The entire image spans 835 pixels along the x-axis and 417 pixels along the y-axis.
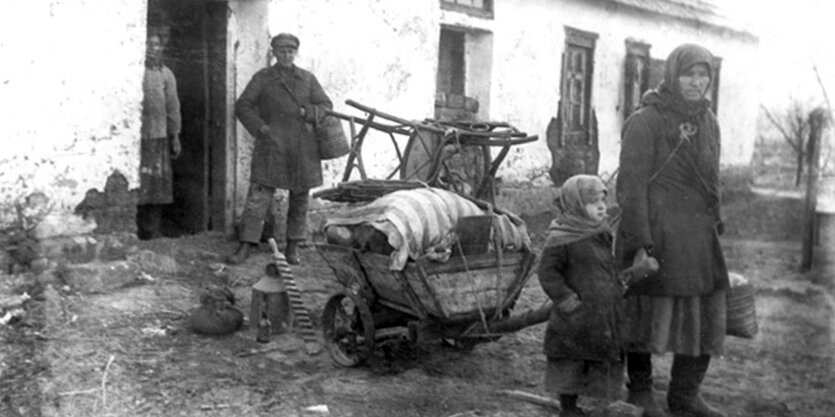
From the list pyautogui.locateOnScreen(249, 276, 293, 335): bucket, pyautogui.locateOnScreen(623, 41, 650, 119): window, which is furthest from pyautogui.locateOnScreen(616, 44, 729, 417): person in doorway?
pyautogui.locateOnScreen(623, 41, 650, 119): window

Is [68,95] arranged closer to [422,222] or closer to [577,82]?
A: [422,222]

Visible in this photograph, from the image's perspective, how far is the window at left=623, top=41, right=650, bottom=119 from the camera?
585 inches

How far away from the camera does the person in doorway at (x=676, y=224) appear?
14.9 feet

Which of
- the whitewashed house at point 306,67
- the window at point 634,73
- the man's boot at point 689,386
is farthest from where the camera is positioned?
the window at point 634,73

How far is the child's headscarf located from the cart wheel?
135 centimetres

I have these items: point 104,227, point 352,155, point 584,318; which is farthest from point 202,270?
point 584,318

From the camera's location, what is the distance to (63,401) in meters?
4.82

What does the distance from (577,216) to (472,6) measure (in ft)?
24.7

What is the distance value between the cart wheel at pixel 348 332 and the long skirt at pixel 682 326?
1.49m

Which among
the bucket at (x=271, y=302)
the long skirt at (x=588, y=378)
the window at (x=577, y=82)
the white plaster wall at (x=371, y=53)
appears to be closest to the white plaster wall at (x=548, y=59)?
the window at (x=577, y=82)

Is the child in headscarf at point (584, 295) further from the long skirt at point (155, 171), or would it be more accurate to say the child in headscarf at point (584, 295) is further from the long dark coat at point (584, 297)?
the long skirt at point (155, 171)

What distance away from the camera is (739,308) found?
4.74m

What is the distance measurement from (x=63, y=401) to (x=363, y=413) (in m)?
1.58

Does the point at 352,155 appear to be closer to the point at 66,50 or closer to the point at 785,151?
the point at 66,50
